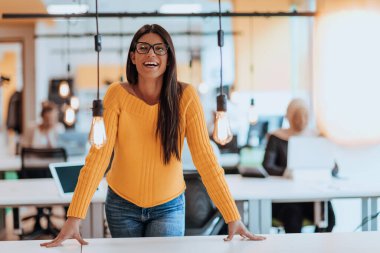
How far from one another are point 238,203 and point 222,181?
5.74ft

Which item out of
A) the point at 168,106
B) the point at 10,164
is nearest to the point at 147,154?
the point at 168,106

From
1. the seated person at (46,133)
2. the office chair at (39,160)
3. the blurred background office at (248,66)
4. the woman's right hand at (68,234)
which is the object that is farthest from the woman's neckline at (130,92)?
the seated person at (46,133)

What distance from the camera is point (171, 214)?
284 centimetres

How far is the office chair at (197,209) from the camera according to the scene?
4.17m

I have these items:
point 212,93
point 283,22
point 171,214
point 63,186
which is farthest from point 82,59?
point 171,214

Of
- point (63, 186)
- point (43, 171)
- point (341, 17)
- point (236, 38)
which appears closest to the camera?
point (63, 186)

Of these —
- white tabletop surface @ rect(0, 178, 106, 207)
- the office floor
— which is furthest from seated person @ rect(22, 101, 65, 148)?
white tabletop surface @ rect(0, 178, 106, 207)

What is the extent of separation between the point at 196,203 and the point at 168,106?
5.22ft

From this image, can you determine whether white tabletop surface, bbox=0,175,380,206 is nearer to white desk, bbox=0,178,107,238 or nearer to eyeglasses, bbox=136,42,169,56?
white desk, bbox=0,178,107,238

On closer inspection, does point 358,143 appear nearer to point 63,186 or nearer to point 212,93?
point 63,186

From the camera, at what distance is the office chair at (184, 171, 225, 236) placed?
4.17 m

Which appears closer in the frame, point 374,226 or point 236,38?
point 374,226

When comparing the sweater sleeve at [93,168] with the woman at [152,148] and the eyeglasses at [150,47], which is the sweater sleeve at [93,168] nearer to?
the woman at [152,148]

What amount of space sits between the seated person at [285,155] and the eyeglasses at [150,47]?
280 centimetres
